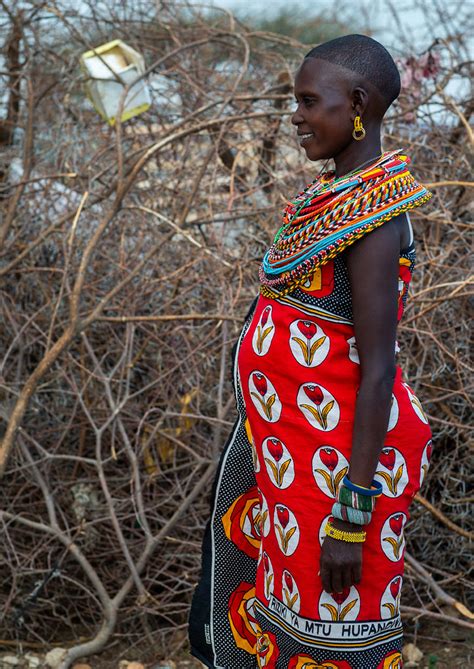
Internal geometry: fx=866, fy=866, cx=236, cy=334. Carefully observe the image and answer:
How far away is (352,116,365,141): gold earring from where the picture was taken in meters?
1.57

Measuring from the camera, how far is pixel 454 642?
117 inches

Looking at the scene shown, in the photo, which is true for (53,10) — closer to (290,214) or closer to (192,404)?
(192,404)

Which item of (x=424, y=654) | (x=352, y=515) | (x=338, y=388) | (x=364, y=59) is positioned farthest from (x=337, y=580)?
(x=424, y=654)

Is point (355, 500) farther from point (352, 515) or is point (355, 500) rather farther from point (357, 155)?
point (357, 155)

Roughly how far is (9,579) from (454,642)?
161cm

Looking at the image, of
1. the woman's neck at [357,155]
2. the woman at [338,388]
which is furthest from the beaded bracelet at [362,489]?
the woman's neck at [357,155]

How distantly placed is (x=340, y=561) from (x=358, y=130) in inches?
31.0

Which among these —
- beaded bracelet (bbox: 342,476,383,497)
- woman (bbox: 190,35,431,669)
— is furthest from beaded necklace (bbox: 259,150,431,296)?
beaded bracelet (bbox: 342,476,383,497)

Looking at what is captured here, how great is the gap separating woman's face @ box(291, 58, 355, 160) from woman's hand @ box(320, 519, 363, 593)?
699 mm

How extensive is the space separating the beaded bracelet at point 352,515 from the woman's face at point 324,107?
0.65 m

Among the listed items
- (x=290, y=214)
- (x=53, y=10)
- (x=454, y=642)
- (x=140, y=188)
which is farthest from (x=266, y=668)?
(x=53, y=10)

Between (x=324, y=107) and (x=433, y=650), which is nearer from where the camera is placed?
(x=324, y=107)

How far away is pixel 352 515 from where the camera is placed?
155 centimetres

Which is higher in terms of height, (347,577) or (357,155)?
(357,155)
